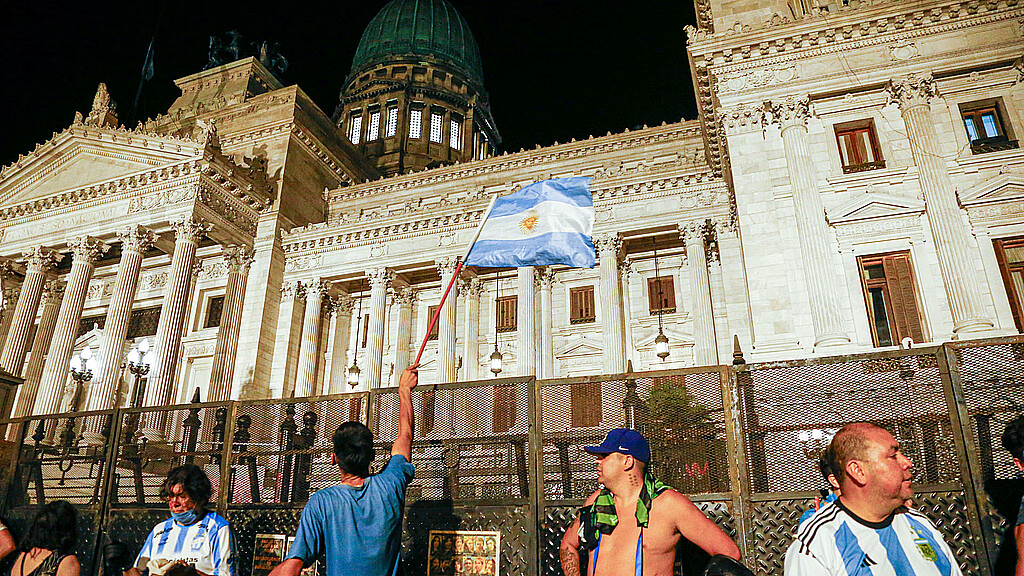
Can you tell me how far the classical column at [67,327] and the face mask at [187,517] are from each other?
78.0ft

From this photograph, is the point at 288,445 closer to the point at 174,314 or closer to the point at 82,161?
the point at 174,314

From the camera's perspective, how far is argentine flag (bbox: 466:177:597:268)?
26.1 ft

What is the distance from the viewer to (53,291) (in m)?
30.4

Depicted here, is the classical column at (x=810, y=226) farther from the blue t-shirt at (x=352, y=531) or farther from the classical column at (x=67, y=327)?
the classical column at (x=67, y=327)

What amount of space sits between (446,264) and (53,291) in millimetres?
20349

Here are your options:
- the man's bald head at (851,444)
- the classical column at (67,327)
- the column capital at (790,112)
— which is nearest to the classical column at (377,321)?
the classical column at (67,327)

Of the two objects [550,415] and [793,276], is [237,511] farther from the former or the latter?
[793,276]

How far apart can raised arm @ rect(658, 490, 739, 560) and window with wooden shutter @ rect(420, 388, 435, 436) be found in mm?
4018

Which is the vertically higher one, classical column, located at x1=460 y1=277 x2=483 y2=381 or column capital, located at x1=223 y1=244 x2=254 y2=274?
column capital, located at x1=223 y1=244 x2=254 y2=274

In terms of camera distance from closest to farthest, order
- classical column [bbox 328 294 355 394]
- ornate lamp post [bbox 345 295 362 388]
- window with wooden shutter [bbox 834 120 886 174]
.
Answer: window with wooden shutter [bbox 834 120 886 174], ornate lamp post [bbox 345 295 362 388], classical column [bbox 328 294 355 394]

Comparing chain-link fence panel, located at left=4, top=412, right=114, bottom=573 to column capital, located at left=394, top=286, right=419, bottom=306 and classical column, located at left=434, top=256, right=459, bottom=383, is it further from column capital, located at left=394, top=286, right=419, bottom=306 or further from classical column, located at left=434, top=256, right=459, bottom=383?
column capital, located at left=394, top=286, right=419, bottom=306

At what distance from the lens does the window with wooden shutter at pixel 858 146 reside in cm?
1622

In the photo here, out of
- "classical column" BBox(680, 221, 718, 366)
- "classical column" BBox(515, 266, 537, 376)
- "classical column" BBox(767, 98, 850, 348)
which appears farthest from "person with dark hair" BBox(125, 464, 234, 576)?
"classical column" BBox(680, 221, 718, 366)

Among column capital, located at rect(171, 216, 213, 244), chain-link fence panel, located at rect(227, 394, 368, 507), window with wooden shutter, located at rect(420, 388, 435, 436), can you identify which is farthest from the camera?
column capital, located at rect(171, 216, 213, 244)
